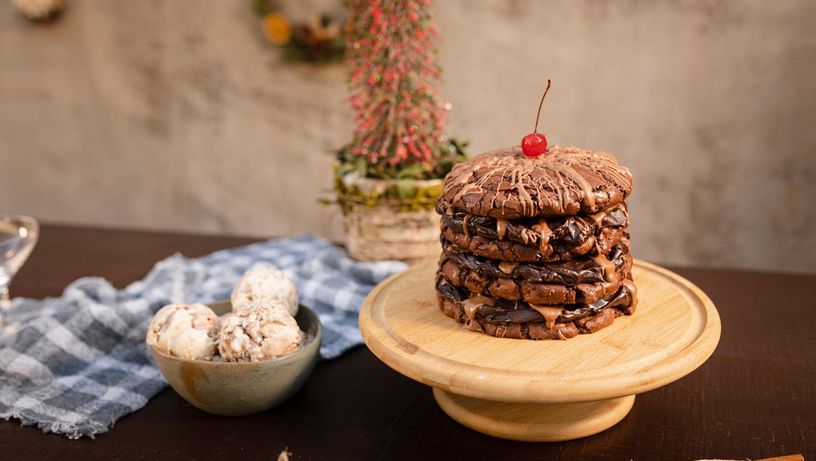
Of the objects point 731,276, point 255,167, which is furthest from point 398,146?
point 255,167

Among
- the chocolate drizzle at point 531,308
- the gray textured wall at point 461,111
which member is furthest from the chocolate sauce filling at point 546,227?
the gray textured wall at point 461,111

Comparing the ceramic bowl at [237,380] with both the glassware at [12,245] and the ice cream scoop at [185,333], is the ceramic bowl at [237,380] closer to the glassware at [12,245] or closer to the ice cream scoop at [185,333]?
the ice cream scoop at [185,333]

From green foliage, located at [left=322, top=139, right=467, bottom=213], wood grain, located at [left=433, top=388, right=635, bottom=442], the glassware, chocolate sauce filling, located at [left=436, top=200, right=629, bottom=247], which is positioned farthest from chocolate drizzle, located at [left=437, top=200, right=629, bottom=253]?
the glassware

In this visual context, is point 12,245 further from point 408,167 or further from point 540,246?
point 540,246

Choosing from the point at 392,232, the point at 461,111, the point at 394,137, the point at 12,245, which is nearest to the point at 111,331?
the point at 12,245

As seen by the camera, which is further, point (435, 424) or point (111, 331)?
point (111, 331)

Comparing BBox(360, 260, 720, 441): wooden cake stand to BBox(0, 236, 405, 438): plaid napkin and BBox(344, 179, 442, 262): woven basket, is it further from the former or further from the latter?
BBox(344, 179, 442, 262): woven basket

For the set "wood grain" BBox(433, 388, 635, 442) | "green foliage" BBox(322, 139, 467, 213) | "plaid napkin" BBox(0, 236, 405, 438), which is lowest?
"plaid napkin" BBox(0, 236, 405, 438)
